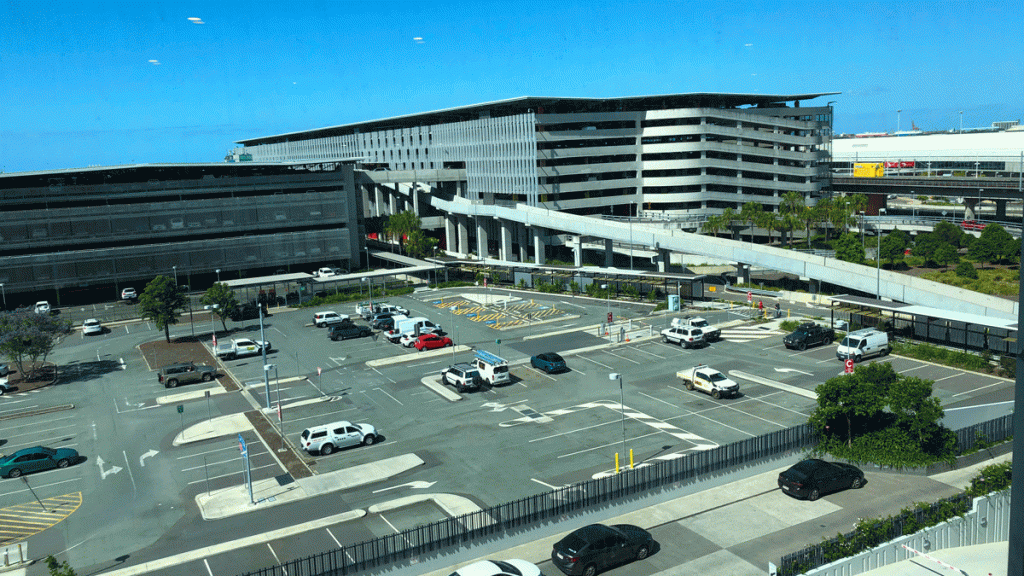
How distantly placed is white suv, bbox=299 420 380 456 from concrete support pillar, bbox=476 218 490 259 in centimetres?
7159

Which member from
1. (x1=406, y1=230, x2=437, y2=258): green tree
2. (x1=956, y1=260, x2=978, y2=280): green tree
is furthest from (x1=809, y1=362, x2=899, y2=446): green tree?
(x1=406, y1=230, x2=437, y2=258): green tree

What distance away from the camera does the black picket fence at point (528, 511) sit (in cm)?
2166

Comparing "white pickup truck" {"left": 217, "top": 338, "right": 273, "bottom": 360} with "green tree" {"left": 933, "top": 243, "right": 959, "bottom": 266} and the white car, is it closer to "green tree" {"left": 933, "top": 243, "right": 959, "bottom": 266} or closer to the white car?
the white car

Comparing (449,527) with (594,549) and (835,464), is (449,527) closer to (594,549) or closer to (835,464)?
(594,549)

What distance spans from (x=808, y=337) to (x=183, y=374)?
39639 millimetres

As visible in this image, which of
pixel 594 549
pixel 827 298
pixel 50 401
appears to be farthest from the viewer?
pixel 827 298

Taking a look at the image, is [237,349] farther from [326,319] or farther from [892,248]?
[892,248]

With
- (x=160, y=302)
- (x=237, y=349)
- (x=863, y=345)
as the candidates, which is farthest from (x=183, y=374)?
(x=863, y=345)

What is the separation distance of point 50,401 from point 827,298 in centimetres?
5630

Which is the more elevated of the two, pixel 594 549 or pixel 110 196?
pixel 110 196

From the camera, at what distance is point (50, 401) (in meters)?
44.6

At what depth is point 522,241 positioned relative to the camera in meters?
103

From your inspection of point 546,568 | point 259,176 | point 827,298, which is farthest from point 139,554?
point 259,176

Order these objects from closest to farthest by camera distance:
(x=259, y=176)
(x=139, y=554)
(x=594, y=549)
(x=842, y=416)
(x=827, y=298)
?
1. (x=594, y=549)
2. (x=139, y=554)
3. (x=842, y=416)
4. (x=827, y=298)
5. (x=259, y=176)
